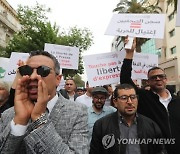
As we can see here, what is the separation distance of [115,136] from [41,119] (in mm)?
1510

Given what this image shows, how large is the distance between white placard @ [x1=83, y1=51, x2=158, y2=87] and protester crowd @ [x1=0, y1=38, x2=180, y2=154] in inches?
12.7

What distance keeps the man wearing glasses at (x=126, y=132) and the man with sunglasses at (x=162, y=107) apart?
337 mm

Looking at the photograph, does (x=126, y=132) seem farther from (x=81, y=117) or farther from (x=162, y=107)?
(x=81, y=117)

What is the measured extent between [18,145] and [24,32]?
100 ft

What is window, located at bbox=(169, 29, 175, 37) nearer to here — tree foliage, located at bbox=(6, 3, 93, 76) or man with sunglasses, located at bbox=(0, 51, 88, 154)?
tree foliage, located at bbox=(6, 3, 93, 76)

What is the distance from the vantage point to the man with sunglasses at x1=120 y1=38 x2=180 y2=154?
3.25 m

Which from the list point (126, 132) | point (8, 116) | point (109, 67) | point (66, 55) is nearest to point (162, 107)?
point (126, 132)

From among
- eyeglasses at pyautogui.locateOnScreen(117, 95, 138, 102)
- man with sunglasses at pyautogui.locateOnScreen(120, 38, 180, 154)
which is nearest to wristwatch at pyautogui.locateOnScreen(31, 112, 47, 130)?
eyeglasses at pyautogui.locateOnScreen(117, 95, 138, 102)

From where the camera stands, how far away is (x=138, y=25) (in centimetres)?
459

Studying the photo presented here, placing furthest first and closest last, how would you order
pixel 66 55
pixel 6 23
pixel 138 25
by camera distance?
pixel 6 23 → pixel 66 55 → pixel 138 25

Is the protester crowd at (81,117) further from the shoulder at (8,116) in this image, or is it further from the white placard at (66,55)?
the white placard at (66,55)

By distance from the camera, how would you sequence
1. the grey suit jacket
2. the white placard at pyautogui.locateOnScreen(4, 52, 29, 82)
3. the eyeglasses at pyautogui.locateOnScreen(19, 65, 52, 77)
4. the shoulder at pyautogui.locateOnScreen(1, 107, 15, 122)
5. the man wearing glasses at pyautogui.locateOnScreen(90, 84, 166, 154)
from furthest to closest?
1. the white placard at pyautogui.locateOnScreen(4, 52, 29, 82)
2. the man wearing glasses at pyautogui.locateOnScreen(90, 84, 166, 154)
3. the shoulder at pyautogui.locateOnScreen(1, 107, 15, 122)
4. the eyeglasses at pyautogui.locateOnScreen(19, 65, 52, 77)
5. the grey suit jacket

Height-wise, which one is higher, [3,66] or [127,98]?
[3,66]

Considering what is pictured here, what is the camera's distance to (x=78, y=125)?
1.75 metres
